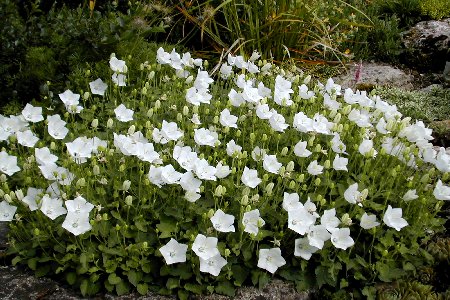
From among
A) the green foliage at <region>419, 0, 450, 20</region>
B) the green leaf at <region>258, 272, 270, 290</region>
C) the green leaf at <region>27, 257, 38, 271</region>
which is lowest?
the green foliage at <region>419, 0, 450, 20</region>

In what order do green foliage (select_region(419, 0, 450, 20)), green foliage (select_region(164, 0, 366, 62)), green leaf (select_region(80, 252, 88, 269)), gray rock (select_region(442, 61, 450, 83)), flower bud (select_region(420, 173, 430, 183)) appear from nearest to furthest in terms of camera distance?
1. green leaf (select_region(80, 252, 88, 269))
2. flower bud (select_region(420, 173, 430, 183))
3. green foliage (select_region(164, 0, 366, 62))
4. gray rock (select_region(442, 61, 450, 83))
5. green foliage (select_region(419, 0, 450, 20))

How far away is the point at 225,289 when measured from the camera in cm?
315

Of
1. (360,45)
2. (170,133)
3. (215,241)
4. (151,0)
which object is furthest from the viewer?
(360,45)

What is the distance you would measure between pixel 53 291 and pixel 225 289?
36.0 inches

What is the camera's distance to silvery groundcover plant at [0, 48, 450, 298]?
3.11m

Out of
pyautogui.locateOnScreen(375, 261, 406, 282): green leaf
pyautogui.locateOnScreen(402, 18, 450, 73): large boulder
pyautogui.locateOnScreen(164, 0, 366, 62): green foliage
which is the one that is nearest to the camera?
pyautogui.locateOnScreen(375, 261, 406, 282): green leaf

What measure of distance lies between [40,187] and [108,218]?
1.57 ft

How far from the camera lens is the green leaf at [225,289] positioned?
3.14 m

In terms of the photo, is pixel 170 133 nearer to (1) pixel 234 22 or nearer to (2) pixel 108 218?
(2) pixel 108 218

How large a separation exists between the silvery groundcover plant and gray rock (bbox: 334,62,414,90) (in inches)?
94.4

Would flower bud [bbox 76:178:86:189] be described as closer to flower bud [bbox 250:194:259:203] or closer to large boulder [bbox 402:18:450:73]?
flower bud [bbox 250:194:259:203]

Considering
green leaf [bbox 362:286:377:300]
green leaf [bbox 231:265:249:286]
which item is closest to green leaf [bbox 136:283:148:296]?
green leaf [bbox 231:265:249:286]

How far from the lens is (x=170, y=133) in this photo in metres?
3.61

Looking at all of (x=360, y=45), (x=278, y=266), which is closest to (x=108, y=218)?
(x=278, y=266)
